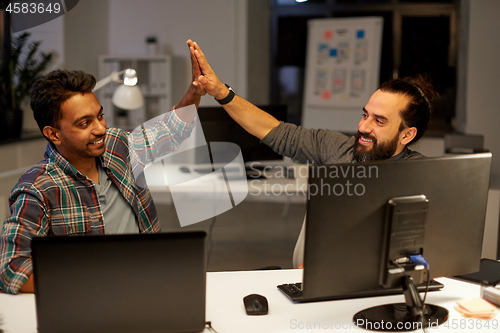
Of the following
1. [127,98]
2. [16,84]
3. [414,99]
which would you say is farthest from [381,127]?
[16,84]

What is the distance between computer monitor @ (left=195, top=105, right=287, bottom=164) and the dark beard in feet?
3.77

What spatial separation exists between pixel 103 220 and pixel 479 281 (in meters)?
1.27

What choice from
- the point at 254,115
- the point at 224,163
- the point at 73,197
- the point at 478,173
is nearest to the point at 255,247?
the point at 224,163

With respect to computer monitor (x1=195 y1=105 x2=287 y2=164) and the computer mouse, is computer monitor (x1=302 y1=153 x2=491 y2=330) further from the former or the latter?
computer monitor (x1=195 y1=105 x2=287 y2=164)

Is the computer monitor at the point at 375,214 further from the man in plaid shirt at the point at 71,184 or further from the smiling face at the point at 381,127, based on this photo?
the man in plaid shirt at the point at 71,184

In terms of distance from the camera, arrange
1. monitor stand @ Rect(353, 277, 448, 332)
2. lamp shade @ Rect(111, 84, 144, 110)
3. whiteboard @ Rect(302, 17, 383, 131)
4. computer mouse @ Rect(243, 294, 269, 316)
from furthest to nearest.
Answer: whiteboard @ Rect(302, 17, 383, 131) → lamp shade @ Rect(111, 84, 144, 110) → computer mouse @ Rect(243, 294, 269, 316) → monitor stand @ Rect(353, 277, 448, 332)

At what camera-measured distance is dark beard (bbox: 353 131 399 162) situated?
5.38 ft

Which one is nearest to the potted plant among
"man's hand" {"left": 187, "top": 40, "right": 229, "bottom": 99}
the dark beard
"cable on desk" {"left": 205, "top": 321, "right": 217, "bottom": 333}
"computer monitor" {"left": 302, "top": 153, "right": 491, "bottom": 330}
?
"man's hand" {"left": 187, "top": 40, "right": 229, "bottom": 99}

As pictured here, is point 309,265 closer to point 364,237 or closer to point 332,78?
point 364,237

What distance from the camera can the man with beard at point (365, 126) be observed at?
1645 millimetres

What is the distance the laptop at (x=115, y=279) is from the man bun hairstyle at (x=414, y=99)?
3.22 feet

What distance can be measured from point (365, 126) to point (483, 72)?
13.2 feet

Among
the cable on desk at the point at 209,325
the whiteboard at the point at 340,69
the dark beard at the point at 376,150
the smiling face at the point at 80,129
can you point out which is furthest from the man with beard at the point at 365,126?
the whiteboard at the point at 340,69

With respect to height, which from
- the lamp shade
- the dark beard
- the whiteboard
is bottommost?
the dark beard
